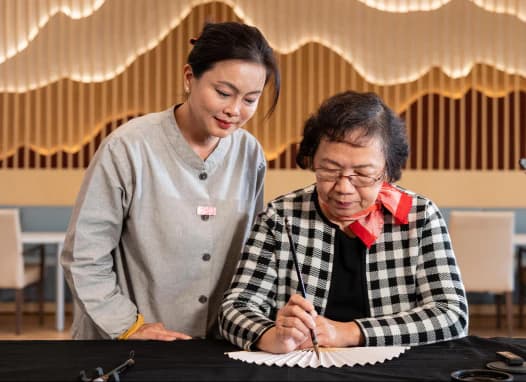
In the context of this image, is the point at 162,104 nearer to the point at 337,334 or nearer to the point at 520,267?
the point at 520,267

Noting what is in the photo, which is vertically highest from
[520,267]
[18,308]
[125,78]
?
[125,78]

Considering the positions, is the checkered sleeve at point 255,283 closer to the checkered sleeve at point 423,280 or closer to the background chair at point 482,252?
the checkered sleeve at point 423,280

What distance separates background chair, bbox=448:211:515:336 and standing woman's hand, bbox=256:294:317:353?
3.78 meters

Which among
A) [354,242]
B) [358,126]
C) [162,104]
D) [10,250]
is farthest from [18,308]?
[358,126]

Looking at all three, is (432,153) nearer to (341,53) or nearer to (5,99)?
(341,53)

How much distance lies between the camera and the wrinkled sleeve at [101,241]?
184 centimetres

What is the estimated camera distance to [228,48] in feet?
6.02

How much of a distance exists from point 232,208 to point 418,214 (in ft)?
1.57

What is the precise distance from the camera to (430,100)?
6.55 metres

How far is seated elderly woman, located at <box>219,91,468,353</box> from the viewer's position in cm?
170

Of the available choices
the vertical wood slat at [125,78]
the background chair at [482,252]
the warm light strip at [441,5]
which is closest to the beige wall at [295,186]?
the vertical wood slat at [125,78]

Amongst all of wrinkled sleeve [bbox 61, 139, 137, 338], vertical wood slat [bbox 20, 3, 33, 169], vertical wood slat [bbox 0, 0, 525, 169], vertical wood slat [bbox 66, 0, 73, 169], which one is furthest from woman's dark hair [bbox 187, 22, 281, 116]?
vertical wood slat [bbox 20, 3, 33, 169]

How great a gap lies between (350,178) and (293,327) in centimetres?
39

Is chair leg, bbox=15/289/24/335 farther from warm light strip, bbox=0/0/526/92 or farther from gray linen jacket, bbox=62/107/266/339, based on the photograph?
gray linen jacket, bbox=62/107/266/339
